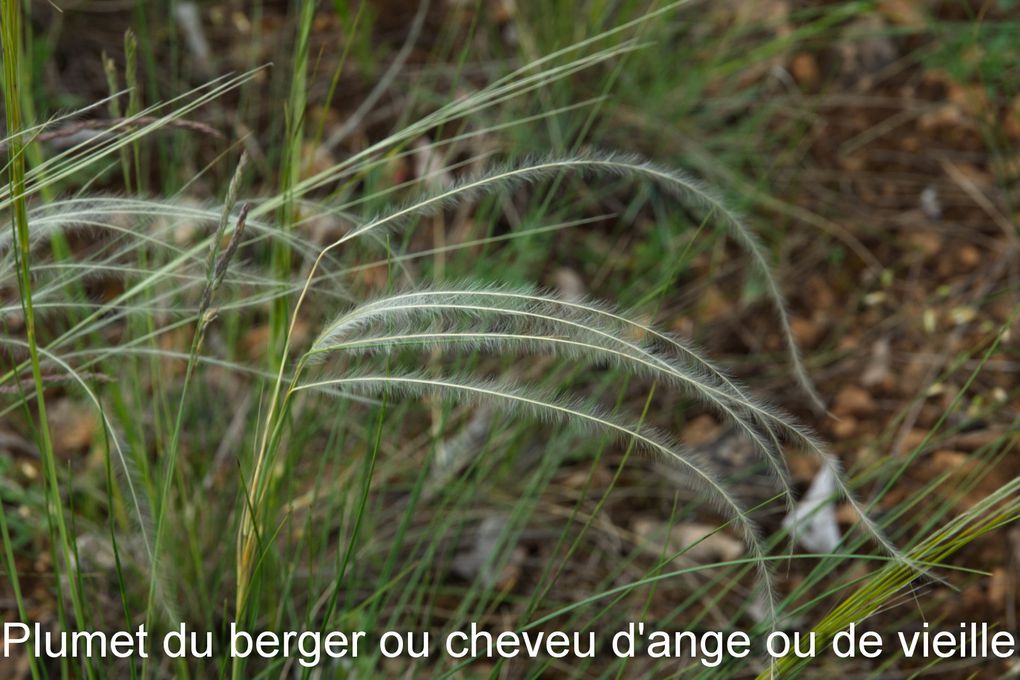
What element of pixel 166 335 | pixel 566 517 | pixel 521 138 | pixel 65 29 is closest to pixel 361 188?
pixel 521 138

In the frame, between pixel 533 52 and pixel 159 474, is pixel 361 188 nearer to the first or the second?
pixel 533 52

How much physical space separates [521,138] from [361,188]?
481mm

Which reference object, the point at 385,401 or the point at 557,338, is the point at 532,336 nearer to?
the point at 557,338

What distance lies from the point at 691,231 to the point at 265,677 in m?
1.51

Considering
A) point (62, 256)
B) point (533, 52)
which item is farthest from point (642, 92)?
point (62, 256)

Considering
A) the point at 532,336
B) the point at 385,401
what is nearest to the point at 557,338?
the point at 532,336

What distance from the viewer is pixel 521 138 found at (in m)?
2.32

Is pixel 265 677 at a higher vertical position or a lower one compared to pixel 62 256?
lower

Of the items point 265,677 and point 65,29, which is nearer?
A: point 265,677

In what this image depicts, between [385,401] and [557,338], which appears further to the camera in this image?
[385,401]

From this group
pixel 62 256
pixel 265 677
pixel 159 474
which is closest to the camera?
pixel 265 677

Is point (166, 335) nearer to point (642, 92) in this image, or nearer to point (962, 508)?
point (642, 92)

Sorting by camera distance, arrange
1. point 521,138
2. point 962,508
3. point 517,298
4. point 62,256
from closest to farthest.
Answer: point 517,298, point 62,256, point 962,508, point 521,138

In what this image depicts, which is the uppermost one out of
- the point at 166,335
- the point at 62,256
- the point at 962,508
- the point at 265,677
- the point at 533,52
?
the point at 533,52
